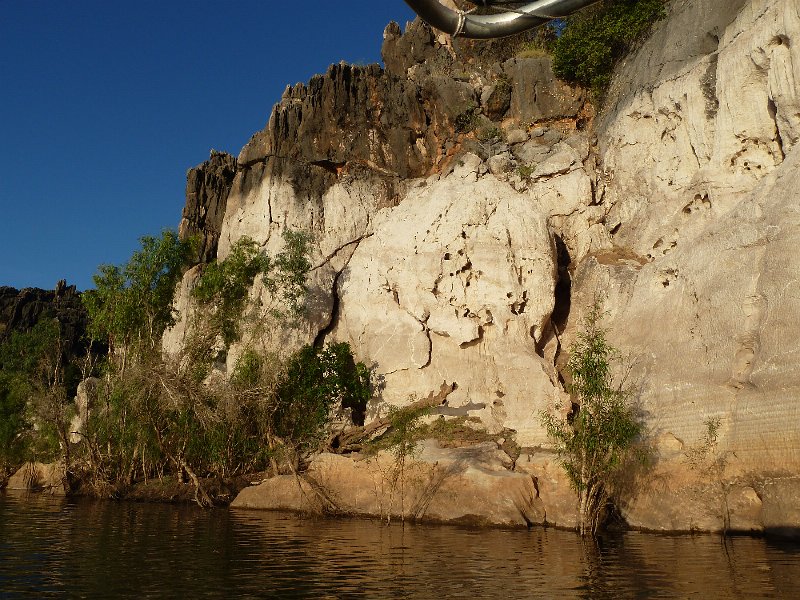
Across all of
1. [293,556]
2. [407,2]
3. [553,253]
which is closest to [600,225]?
[553,253]

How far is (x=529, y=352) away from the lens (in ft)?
93.5

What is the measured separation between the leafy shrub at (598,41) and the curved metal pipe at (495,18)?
34.3 metres

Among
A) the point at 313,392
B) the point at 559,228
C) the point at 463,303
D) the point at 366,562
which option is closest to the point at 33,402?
the point at 313,392

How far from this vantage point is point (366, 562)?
13773mm

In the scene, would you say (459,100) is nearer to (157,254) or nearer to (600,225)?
(600,225)

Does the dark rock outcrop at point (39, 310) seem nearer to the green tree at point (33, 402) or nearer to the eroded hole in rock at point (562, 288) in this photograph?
the green tree at point (33, 402)

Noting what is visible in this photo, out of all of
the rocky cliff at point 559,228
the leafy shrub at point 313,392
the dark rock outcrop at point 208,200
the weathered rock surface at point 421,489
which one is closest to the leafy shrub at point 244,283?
the rocky cliff at point 559,228

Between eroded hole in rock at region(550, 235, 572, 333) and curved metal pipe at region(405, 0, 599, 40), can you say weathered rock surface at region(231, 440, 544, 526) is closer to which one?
eroded hole in rock at region(550, 235, 572, 333)

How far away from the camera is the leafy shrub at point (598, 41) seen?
3475 centimetres

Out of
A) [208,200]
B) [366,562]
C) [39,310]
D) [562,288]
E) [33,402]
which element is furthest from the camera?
[39,310]

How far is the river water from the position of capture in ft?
35.7

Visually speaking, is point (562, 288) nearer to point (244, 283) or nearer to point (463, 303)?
point (463, 303)

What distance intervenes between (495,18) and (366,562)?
12231 mm

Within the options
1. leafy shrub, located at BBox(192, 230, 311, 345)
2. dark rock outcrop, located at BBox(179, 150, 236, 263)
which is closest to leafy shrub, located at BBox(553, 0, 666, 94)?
leafy shrub, located at BBox(192, 230, 311, 345)
